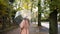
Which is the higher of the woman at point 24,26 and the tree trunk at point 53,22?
the woman at point 24,26

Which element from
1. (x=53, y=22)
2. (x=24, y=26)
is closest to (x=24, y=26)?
(x=24, y=26)

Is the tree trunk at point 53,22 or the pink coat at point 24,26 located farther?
the tree trunk at point 53,22

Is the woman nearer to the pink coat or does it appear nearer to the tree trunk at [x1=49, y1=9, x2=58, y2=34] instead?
the pink coat

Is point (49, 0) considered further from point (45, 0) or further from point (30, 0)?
point (30, 0)

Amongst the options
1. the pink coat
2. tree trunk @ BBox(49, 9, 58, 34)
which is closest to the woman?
the pink coat

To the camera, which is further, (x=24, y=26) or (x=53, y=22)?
(x=53, y=22)

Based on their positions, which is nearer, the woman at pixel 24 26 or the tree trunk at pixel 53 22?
the woman at pixel 24 26

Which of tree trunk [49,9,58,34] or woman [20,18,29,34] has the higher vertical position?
woman [20,18,29,34]

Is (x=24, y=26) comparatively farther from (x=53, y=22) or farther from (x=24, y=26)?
(x=53, y=22)

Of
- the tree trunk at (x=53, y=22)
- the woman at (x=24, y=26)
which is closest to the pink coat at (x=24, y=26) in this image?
the woman at (x=24, y=26)

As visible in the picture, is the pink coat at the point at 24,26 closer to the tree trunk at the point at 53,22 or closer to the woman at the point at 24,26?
the woman at the point at 24,26

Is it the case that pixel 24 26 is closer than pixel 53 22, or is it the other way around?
pixel 24 26

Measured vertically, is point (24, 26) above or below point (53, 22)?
above

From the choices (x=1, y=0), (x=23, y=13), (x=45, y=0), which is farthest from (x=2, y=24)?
(x=23, y=13)
